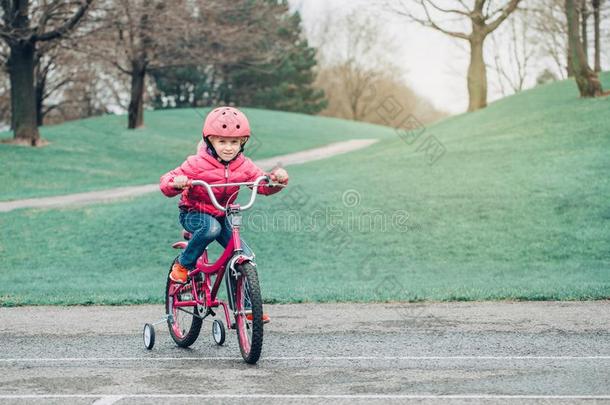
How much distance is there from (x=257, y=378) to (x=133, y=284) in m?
7.67

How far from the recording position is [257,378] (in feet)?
18.7

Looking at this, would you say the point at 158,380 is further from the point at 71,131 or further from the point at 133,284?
the point at 71,131

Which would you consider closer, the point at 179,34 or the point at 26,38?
the point at 26,38

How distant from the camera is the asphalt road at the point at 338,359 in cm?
518

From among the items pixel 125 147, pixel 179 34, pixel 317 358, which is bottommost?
pixel 317 358

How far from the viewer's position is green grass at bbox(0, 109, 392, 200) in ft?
94.1

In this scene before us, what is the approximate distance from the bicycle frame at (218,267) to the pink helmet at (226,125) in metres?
0.42

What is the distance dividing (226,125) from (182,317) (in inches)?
74.5

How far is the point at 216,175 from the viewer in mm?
6598

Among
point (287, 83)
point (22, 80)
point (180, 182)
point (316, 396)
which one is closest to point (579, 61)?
point (22, 80)

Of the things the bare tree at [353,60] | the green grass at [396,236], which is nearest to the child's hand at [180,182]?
the green grass at [396,236]

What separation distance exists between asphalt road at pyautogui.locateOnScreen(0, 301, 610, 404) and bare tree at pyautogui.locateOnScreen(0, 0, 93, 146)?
22.6 meters

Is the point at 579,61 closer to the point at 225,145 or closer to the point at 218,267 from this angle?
the point at 225,145

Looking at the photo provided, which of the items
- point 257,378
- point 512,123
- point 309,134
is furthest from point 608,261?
point 309,134
